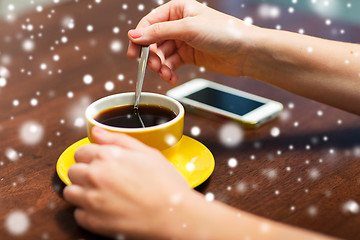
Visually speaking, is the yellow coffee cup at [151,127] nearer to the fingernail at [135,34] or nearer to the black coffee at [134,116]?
the black coffee at [134,116]

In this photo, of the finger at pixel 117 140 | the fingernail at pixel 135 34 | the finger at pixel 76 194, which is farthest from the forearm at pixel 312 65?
the finger at pixel 76 194

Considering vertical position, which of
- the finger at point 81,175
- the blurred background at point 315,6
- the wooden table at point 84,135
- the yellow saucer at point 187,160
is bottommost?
the blurred background at point 315,6

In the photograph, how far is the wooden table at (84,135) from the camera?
77cm

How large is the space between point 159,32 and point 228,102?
28cm

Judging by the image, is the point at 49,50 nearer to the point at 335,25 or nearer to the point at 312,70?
the point at 312,70

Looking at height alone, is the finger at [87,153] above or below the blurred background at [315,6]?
above

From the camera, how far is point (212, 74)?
137cm

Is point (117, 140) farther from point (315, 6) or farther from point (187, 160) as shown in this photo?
point (315, 6)

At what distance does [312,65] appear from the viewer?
1.03 m

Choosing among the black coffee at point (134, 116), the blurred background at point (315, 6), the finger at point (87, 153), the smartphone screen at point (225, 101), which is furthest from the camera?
the blurred background at point (315, 6)

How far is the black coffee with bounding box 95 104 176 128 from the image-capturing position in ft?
2.96

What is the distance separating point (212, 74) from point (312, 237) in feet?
2.71

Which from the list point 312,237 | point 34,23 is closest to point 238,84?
point 312,237

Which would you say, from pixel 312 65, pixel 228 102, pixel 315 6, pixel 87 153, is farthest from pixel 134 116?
pixel 315 6
